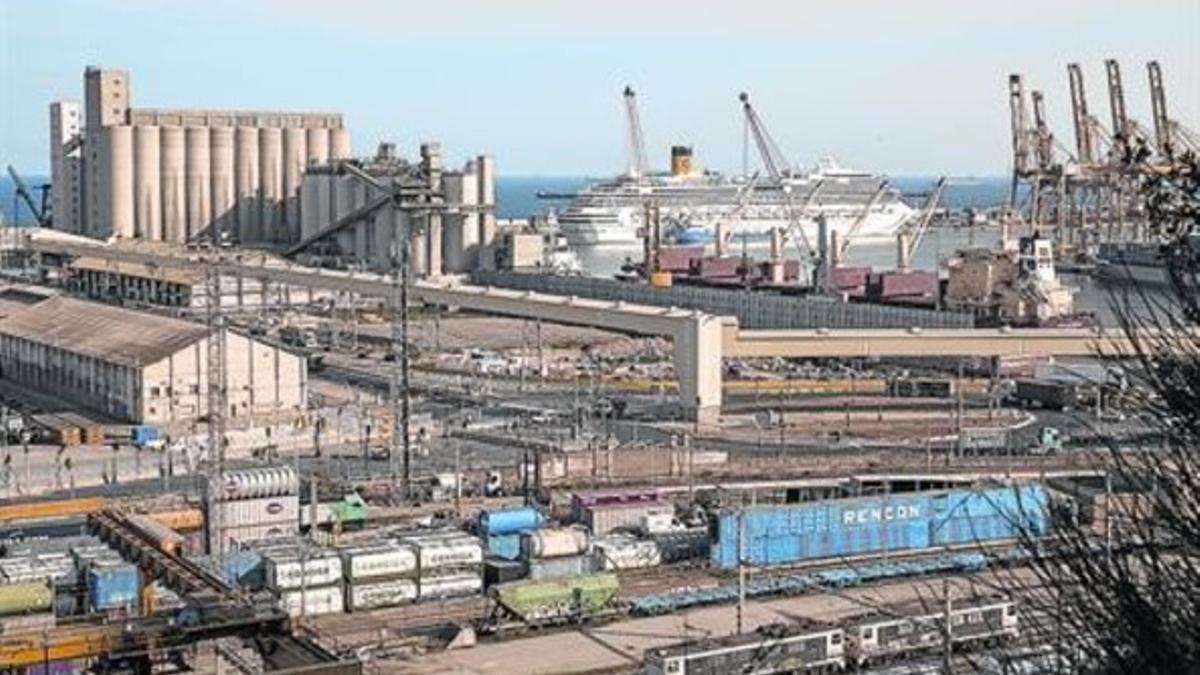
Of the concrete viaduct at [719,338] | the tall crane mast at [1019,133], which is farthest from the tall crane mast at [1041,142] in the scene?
the concrete viaduct at [719,338]

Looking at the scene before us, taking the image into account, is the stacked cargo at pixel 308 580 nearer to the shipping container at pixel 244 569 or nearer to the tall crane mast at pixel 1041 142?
the shipping container at pixel 244 569

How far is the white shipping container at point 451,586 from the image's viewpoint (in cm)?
865

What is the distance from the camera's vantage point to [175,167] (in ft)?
96.8

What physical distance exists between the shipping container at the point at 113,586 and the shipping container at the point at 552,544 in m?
2.14

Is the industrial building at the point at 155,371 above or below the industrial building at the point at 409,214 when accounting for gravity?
below

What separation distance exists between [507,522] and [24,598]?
10.0ft

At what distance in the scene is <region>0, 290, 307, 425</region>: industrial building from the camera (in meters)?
13.8

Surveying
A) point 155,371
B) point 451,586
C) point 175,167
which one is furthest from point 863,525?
point 175,167

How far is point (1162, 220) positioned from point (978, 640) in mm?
5377

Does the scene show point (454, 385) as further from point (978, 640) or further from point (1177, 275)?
point (1177, 275)

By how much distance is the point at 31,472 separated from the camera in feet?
39.0

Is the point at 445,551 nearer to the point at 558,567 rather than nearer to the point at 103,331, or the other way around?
the point at 558,567

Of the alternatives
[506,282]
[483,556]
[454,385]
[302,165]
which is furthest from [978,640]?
[302,165]

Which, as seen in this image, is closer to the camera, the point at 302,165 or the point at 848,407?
the point at 848,407
